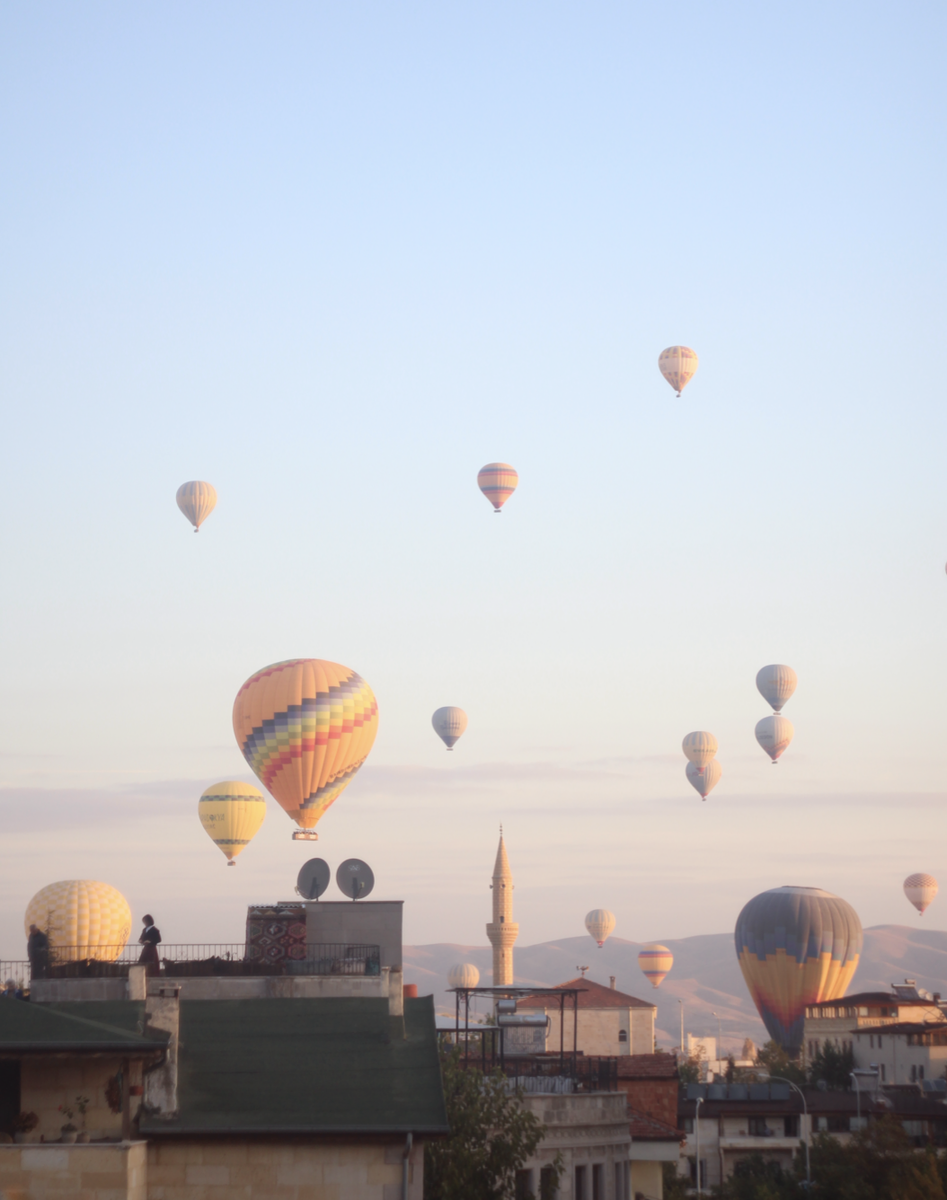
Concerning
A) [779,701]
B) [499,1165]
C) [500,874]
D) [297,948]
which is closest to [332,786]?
[297,948]

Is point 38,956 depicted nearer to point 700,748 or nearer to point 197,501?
point 197,501

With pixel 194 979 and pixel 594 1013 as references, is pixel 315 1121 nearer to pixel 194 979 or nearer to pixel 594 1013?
pixel 194 979

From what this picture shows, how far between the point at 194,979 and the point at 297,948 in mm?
3939

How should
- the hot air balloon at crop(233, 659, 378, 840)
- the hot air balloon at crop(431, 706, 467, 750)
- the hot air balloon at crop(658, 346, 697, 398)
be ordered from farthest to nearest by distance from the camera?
1. the hot air balloon at crop(431, 706, 467, 750)
2. the hot air balloon at crop(658, 346, 697, 398)
3. the hot air balloon at crop(233, 659, 378, 840)

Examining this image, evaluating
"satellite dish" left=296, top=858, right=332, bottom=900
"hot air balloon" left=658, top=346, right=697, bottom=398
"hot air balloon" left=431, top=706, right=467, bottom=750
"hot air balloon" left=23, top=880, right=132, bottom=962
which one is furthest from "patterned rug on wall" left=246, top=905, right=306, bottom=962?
"hot air balloon" left=431, top=706, right=467, bottom=750

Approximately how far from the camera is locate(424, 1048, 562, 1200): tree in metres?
33.0

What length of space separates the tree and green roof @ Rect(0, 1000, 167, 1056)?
7236mm

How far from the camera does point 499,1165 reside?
110 feet

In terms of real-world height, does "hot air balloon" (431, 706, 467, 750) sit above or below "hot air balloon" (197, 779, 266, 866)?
above

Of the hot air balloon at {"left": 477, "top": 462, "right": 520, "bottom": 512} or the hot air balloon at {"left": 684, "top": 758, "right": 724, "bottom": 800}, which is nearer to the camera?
the hot air balloon at {"left": 477, "top": 462, "right": 520, "bottom": 512}

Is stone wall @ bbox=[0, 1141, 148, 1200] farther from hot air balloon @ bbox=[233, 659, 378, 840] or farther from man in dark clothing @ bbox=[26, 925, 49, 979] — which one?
hot air balloon @ bbox=[233, 659, 378, 840]

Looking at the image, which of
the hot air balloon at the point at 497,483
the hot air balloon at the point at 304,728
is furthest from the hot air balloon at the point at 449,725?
the hot air balloon at the point at 304,728

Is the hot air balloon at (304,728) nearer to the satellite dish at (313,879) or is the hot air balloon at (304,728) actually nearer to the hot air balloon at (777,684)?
the satellite dish at (313,879)

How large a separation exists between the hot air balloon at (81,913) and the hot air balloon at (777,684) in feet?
237
